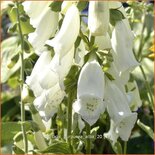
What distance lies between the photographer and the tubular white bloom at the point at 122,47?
2.72 feet

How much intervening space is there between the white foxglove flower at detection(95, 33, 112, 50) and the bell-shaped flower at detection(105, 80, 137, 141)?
0.06m

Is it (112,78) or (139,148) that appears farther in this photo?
(139,148)

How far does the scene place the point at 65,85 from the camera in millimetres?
815

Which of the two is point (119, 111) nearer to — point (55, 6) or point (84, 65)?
point (84, 65)

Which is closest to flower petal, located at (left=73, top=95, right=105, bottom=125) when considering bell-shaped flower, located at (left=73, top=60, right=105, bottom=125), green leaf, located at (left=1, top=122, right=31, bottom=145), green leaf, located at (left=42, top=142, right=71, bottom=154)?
bell-shaped flower, located at (left=73, top=60, right=105, bottom=125)

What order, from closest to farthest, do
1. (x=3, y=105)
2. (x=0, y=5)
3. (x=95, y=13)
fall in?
1. (x=95, y=13)
2. (x=0, y=5)
3. (x=3, y=105)

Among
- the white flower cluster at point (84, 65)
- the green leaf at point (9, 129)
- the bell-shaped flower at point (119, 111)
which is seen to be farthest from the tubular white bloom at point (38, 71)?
the green leaf at point (9, 129)

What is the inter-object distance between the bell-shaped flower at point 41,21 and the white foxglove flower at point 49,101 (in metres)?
0.08

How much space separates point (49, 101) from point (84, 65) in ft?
0.26

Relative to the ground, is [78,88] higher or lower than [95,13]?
lower

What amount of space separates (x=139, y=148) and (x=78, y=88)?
1.07 m

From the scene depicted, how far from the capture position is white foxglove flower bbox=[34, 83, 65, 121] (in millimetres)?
820

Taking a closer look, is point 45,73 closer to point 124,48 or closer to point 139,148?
point 124,48

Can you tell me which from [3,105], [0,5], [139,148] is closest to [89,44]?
[0,5]
